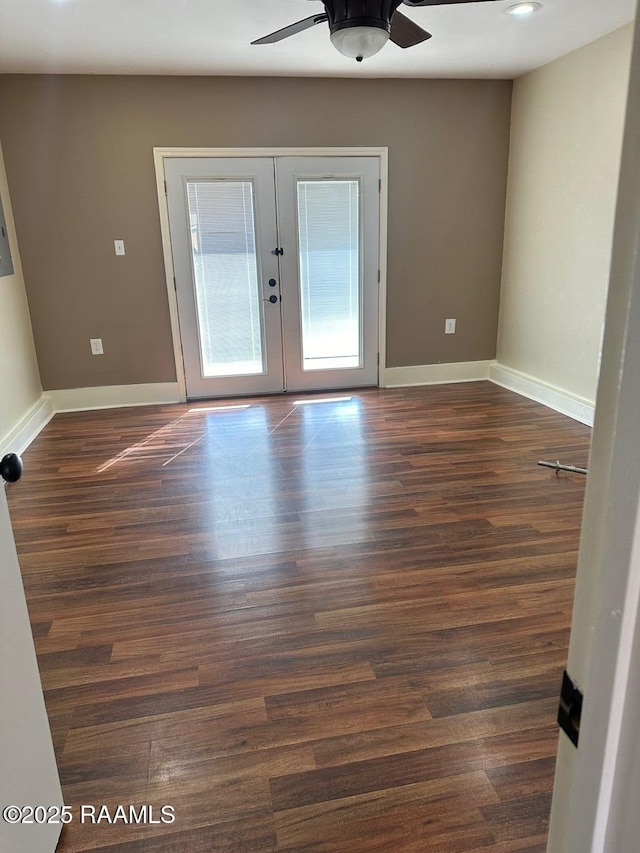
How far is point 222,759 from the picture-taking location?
1.50 metres

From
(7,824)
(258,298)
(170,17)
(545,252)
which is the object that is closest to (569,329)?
(545,252)

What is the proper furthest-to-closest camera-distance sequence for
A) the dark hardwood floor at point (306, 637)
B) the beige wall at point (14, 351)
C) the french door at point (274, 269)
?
the french door at point (274, 269), the beige wall at point (14, 351), the dark hardwood floor at point (306, 637)

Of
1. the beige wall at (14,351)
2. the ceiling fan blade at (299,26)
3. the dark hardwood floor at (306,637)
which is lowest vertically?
the dark hardwood floor at (306,637)

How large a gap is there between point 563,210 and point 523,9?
1.51m

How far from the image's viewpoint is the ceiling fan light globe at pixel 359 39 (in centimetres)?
237

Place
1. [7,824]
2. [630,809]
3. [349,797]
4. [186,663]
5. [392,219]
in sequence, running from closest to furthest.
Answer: [630,809] < [7,824] < [349,797] < [186,663] < [392,219]

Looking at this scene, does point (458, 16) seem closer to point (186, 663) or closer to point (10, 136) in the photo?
point (10, 136)

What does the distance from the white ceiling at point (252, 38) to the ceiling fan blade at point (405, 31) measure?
0.33 metres

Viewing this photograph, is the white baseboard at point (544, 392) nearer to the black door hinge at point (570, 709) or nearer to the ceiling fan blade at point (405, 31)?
the ceiling fan blade at point (405, 31)

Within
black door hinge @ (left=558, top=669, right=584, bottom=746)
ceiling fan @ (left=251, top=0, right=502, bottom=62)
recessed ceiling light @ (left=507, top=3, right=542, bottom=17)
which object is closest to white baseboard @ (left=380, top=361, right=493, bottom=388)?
recessed ceiling light @ (left=507, top=3, right=542, bottom=17)

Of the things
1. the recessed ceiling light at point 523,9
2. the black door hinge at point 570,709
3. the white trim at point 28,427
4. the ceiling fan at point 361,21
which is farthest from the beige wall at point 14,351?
the black door hinge at point 570,709

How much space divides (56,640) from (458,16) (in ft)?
12.3

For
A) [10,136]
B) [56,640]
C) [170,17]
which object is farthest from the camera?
[10,136]

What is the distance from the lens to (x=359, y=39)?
2.40 meters
